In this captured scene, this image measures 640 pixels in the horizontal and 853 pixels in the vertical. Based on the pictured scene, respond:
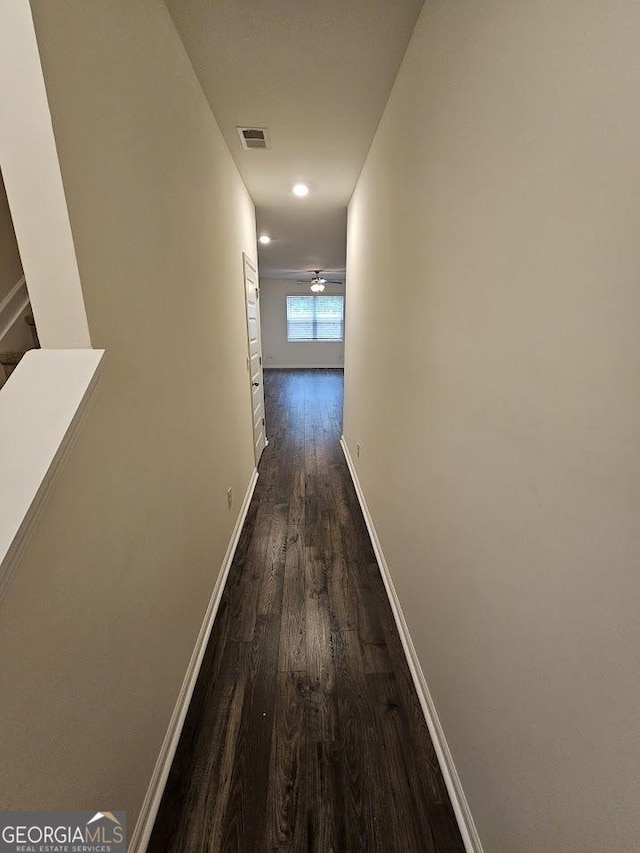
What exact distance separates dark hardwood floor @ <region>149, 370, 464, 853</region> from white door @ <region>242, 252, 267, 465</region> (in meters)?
1.47

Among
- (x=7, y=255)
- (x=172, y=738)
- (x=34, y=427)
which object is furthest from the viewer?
(x=7, y=255)

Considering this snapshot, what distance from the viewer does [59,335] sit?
78 cm

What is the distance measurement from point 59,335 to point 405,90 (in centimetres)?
173

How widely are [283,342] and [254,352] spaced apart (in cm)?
631

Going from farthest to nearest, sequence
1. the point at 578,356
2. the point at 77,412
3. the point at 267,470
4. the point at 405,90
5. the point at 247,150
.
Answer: the point at 267,470 → the point at 247,150 → the point at 405,90 → the point at 77,412 → the point at 578,356

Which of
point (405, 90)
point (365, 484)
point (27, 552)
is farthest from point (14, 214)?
point (365, 484)

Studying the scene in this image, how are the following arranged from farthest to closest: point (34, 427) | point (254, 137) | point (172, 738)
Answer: point (254, 137), point (172, 738), point (34, 427)

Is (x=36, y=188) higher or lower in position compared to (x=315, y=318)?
higher

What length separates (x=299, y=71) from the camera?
1.56m

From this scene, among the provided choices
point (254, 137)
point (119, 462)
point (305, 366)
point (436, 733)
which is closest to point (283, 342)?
point (305, 366)

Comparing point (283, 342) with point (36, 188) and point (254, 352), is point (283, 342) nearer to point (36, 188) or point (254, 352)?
point (254, 352)

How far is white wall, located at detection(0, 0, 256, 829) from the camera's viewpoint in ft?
2.16

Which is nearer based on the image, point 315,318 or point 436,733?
point 436,733

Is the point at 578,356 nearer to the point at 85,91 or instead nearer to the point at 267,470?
the point at 85,91
